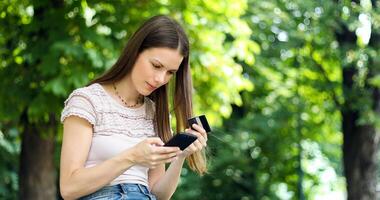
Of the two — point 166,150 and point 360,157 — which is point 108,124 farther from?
point 360,157

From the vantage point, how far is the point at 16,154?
9.88 meters

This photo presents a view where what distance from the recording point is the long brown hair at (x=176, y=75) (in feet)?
8.65

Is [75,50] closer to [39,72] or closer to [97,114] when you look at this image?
[39,72]

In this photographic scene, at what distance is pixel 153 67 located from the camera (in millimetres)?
2604

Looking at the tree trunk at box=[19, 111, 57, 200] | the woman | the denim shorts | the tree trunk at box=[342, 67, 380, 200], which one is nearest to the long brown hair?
the woman

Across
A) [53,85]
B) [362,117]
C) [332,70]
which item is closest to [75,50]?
[53,85]

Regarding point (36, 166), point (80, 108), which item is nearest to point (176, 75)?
point (80, 108)

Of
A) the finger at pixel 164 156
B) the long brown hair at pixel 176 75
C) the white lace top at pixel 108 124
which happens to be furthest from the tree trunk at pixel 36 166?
the finger at pixel 164 156

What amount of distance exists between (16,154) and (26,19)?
12.1 ft

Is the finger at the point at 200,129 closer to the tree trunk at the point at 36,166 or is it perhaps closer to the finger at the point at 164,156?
the finger at the point at 164,156

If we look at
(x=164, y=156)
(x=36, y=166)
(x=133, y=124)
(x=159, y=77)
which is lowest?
(x=36, y=166)

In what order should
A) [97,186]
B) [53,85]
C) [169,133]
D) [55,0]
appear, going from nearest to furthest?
[97,186] < [169,133] < [53,85] < [55,0]

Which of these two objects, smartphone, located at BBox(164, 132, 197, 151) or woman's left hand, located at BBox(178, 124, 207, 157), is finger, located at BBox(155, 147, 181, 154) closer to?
smartphone, located at BBox(164, 132, 197, 151)

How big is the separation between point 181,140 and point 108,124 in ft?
0.88
